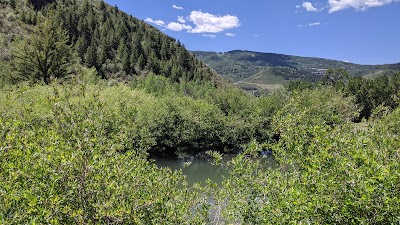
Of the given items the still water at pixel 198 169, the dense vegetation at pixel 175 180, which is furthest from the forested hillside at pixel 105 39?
the dense vegetation at pixel 175 180

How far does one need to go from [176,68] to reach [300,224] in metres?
102

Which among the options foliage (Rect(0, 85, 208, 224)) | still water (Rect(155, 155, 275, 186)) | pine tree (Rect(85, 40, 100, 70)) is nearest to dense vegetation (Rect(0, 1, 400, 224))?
foliage (Rect(0, 85, 208, 224))

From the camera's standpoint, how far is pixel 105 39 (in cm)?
10062

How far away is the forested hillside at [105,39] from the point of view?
257 ft

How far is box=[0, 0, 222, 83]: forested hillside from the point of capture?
257 ft

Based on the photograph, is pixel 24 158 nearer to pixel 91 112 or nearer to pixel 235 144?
pixel 91 112

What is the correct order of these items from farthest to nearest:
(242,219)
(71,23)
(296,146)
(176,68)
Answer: (176,68)
(71,23)
(296,146)
(242,219)

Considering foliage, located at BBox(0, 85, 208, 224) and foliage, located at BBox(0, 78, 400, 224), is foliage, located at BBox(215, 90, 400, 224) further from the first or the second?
foliage, located at BBox(0, 85, 208, 224)

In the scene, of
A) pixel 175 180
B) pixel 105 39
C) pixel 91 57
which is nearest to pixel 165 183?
pixel 175 180

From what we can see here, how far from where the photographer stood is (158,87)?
232 feet

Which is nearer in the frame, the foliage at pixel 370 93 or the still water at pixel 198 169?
the still water at pixel 198 169

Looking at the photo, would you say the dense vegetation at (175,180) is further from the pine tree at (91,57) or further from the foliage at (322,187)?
the pine tree at (91,57)

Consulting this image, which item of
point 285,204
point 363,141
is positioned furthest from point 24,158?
point 363,141

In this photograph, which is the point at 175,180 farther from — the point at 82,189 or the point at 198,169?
the point at 198,169
